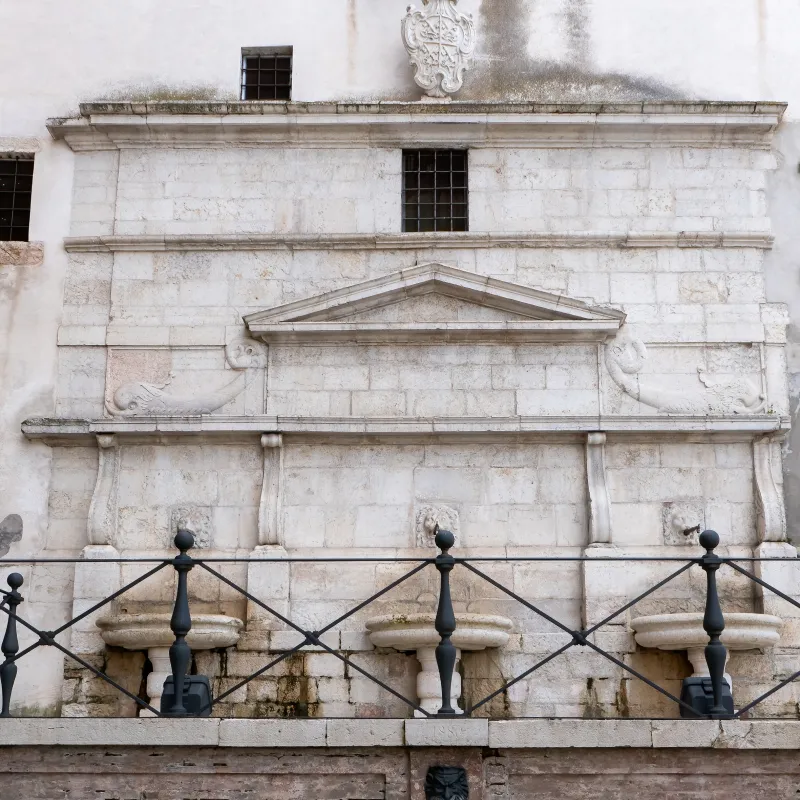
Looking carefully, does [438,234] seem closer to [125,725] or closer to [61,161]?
[61,161]

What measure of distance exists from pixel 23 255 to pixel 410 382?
3570mm

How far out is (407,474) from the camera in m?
10.7

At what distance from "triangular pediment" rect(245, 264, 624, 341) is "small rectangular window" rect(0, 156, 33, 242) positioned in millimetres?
2369

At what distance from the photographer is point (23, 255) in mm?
11273

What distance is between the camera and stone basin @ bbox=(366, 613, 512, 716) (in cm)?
954

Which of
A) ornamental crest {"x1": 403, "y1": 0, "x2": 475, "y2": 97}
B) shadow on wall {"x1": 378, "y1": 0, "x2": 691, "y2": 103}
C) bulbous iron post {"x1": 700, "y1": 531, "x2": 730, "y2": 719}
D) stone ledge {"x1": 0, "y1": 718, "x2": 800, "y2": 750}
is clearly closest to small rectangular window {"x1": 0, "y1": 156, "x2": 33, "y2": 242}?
shadow on wall {"x1": 378, "y1": 0, "x2": 691, "y2": 103}

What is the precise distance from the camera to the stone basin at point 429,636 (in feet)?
31.3

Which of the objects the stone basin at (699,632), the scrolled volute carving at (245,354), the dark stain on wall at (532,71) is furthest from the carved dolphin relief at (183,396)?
the stone basin at (699,632)

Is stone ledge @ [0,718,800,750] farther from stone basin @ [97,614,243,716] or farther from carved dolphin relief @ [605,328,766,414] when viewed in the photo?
carved dolphin relief @ [605,328,766,414]

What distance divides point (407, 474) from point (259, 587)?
4.95 feet

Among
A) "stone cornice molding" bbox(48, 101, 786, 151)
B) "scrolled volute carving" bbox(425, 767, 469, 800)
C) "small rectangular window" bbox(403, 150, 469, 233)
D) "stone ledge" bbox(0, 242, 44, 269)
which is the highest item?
"stone cornice molding" bbox(48, 101, 786, 151)

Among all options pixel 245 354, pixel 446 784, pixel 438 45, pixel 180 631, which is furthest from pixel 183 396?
pixel 446 784

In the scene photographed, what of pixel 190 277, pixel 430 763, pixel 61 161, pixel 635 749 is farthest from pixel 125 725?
pixel 61 161

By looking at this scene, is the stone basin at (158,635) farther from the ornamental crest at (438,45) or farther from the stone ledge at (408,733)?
the ornamental crest at (438,45)
